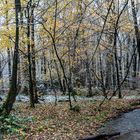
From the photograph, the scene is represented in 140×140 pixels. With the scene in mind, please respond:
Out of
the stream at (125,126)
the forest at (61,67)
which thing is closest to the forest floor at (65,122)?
the forest at (61,67)

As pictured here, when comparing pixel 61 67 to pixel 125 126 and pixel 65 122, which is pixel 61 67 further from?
pixel 125 126

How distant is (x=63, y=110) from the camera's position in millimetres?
17391

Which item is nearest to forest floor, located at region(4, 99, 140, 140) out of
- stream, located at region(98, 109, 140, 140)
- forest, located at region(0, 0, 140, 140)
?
forest, located at region(0, 0, 140, 140)

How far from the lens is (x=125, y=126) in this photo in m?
14.4

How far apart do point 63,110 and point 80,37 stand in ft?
28.3

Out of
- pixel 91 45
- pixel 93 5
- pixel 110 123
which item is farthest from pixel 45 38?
pixel 110 123

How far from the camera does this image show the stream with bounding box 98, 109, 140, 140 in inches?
443

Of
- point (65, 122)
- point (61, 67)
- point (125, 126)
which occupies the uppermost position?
point (61, 67)

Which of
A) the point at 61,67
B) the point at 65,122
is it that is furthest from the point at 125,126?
the point at 61,67

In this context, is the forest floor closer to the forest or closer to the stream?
the forest

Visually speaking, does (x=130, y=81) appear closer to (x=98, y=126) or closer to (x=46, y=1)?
(x=46, y=1)

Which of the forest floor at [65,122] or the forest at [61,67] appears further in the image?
the forest at [61,67]

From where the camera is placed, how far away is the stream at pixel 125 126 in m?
11.3

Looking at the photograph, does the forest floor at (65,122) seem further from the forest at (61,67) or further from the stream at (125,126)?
the stream at (125,126)
